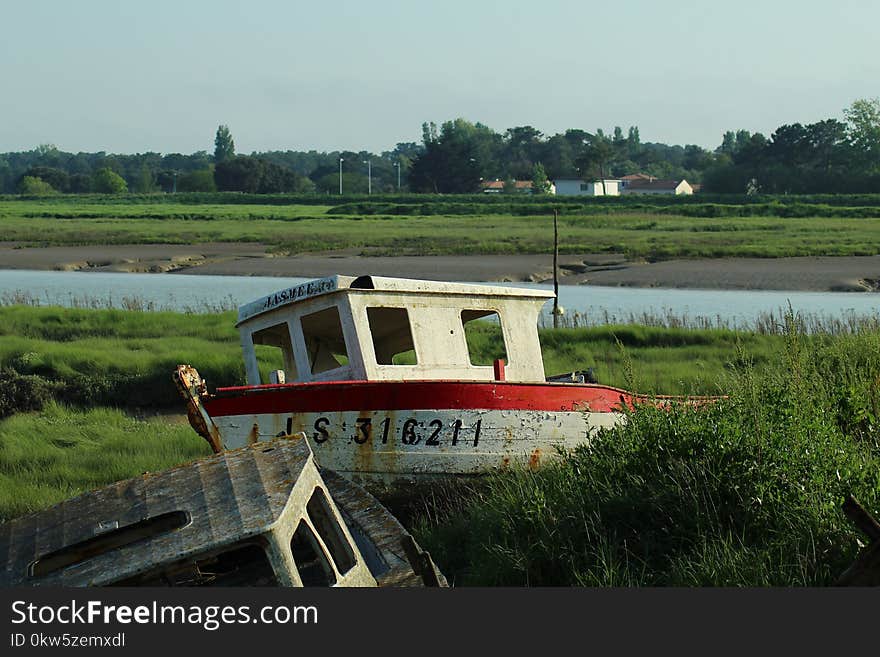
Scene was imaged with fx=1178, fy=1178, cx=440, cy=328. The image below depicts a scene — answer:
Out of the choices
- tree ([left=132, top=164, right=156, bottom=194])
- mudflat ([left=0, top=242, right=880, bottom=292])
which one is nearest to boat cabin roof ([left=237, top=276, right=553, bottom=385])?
mudflat ([left=0, top=242, right=880, bottom=292])

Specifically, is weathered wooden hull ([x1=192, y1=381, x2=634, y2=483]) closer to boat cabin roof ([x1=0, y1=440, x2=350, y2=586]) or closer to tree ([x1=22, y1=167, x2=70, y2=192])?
boat cabin roof ([x1=0, y1=440, x2=350, y2=586])

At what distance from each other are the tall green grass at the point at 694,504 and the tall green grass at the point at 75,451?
4.81m

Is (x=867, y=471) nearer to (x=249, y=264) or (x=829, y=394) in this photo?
(x=829, y=394)

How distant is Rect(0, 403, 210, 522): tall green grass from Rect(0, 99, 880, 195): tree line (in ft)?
293

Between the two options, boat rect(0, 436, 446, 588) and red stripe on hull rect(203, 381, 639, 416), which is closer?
boat rect(0, 436, 446, 588)

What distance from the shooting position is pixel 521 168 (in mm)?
164000

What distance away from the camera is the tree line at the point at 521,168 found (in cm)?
10506

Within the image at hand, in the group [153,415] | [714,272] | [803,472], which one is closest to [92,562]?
[803,472]

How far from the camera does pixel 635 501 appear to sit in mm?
9359

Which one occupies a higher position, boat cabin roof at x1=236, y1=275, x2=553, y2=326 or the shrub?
boat cabin roof at x1=236, y1=275, x2=553, y2=326

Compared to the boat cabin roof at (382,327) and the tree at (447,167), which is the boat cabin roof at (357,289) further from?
the tree at (447,167)

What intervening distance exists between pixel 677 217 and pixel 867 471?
67.1 m

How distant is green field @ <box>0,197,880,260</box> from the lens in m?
50.9

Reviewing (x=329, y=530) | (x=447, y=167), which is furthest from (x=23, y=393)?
(x=447, y=167)
